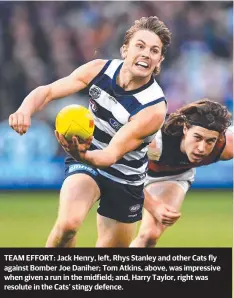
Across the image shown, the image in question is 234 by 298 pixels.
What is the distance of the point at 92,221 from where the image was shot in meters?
7.65

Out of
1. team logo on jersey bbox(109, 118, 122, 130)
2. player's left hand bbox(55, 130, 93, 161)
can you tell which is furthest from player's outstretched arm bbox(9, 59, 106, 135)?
player's left hand bbox(55, 130, 93, 161)

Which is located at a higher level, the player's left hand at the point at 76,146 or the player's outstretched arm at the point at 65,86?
the player's outstretched arm at the point at 65,86

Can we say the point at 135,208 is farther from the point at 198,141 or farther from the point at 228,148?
the point at 228,148

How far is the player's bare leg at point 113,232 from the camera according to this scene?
7.50 meters

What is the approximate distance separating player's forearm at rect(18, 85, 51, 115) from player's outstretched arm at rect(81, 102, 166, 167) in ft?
2.63

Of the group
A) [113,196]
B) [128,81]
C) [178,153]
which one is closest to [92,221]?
[113,196]

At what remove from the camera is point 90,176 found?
7.20 meters

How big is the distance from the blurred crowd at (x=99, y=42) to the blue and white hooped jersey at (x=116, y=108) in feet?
2.81

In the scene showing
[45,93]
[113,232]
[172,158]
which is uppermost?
[45,93]

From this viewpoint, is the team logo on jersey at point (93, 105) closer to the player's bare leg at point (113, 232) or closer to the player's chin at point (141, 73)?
the player's chin at point (141, 73)

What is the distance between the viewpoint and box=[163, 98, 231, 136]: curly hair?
7840 mm

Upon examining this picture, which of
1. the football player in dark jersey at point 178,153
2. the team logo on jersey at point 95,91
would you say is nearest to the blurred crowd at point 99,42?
the football player in dark jersey at point 178,153

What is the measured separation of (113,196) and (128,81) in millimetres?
1007
